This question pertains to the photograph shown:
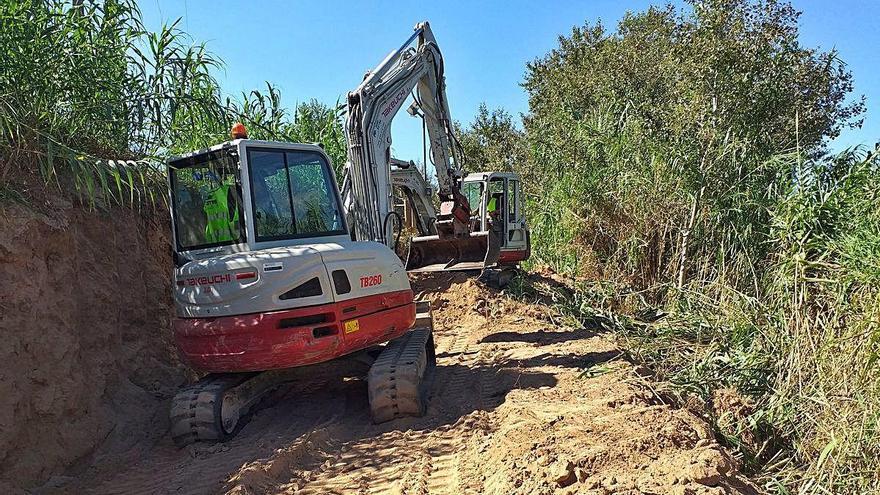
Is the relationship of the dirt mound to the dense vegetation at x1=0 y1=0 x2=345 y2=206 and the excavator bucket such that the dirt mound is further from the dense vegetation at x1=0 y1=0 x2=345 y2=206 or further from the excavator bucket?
the excavator bucket

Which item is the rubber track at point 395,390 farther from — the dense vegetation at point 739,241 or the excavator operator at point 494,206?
the excavator operator at point 494,206

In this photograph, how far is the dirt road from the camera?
12.0 feet

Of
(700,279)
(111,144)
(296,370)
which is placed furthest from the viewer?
(700,279)

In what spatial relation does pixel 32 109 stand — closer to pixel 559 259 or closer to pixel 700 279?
pixel 700 279

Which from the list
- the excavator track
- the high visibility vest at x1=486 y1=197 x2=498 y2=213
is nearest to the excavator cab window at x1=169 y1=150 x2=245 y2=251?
the excavator track

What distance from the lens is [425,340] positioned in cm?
631

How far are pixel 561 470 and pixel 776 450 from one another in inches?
93.6

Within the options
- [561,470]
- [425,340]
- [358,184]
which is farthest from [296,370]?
[561,470]

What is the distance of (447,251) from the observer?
10469 mm

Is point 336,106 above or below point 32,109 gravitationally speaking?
above

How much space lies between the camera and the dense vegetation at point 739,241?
15.0 feet

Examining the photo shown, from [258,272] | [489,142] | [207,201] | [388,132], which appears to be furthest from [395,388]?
[489,142]

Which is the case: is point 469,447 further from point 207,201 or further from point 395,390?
point 207,201

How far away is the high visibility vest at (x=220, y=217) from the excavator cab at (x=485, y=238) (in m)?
4.77
